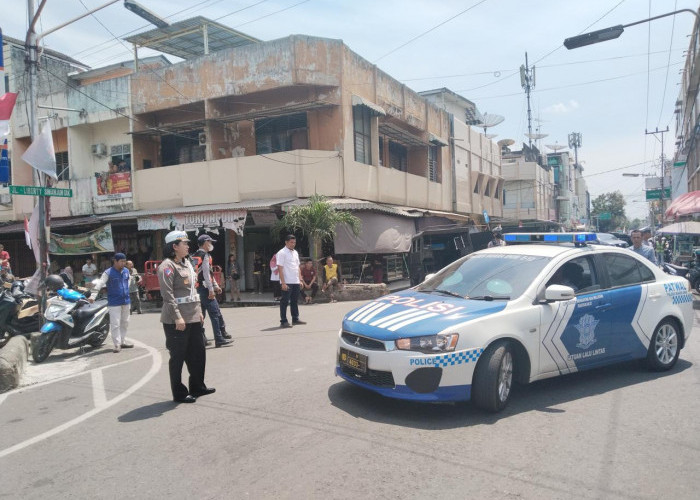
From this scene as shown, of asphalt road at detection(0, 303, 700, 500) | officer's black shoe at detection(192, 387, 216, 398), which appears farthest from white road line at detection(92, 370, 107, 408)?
officer's black shoe at detection(192, 387, 216, 398)

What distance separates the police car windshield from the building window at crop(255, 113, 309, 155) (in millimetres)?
13155

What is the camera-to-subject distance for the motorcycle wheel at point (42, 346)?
7.93 m

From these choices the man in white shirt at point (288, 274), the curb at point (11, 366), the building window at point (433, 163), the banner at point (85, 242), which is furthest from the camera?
the building window at point (433, 163)

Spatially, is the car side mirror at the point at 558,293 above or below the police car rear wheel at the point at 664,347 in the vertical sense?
above

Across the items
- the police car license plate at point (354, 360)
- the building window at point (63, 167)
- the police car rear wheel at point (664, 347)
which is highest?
the building window at point (63, 167)

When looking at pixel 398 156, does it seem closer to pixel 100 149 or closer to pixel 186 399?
pixel 100 149

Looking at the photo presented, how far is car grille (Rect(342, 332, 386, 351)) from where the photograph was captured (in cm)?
467

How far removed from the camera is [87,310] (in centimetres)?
851

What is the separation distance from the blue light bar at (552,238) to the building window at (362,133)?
12392mm

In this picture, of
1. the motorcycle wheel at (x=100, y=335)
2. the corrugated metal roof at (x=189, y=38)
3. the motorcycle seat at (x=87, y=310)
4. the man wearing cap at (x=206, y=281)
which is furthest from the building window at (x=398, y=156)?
the motorcycle seat at (x=87, y=310)

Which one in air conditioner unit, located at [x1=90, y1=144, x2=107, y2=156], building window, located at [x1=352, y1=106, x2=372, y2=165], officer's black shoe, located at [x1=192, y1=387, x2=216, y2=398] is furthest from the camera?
air conditioner unit, located at [x1=90, y1=144, x2=107, y2=156]

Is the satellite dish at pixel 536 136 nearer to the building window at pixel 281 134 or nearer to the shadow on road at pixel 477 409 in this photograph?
the building window at pixel 281 134

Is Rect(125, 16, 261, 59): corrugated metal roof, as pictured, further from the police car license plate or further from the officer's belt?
the police car license plate

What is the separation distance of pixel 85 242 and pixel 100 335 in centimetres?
1164
